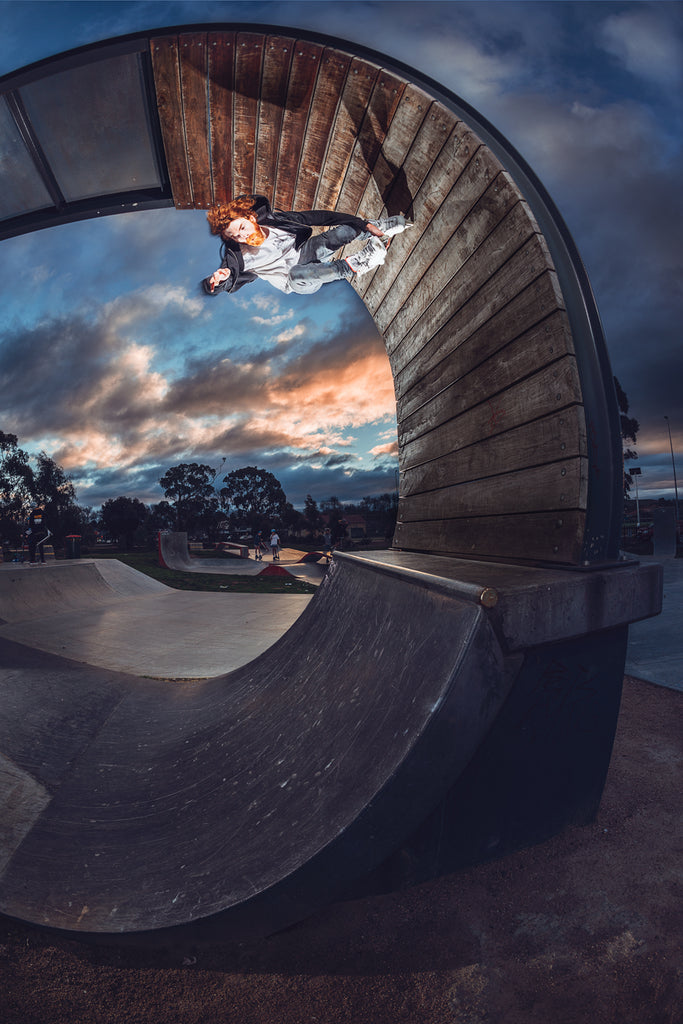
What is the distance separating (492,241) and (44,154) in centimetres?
407

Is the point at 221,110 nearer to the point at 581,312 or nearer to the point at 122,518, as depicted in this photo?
the point at 581,312

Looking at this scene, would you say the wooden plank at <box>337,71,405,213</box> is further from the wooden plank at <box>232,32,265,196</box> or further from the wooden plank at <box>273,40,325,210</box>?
the wooden plank at <box>232,32,265,196</box>

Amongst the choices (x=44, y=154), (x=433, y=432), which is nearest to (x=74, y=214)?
(x=44, y=154)

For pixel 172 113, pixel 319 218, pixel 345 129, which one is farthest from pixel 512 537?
pixel 172 113

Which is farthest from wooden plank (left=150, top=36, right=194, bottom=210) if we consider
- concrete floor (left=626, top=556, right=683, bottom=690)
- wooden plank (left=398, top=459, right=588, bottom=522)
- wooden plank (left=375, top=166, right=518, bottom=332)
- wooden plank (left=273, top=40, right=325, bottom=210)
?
concrete floor (left=626, top=556, right=683, bottom=690)

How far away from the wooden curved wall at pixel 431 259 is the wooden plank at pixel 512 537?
0.03 ft

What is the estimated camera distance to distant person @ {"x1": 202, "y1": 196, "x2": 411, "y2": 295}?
12.2 feet

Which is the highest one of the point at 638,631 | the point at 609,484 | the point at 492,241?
the point at 492,241

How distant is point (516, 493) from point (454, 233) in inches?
69.0

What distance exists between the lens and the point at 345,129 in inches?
132

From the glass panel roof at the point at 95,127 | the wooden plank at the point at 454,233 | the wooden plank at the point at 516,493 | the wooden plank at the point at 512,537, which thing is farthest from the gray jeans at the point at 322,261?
the wooden plank at the point at 512,537

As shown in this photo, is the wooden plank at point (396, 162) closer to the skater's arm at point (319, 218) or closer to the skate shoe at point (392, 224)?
the skate shoe at point (392, 224)

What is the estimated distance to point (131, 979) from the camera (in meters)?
1.43

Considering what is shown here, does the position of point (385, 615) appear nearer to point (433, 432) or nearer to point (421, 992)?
point (421, 992)
